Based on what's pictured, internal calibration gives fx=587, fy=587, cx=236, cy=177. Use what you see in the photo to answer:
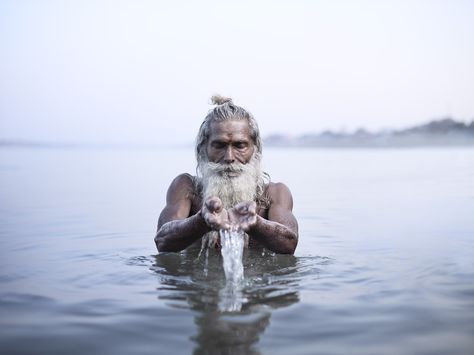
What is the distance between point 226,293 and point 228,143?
186cm

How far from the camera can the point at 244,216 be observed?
14.8 feet

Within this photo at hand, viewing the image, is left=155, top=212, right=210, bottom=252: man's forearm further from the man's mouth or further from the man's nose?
the man's nose

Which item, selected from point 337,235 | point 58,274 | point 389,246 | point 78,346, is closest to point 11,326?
point 78,346

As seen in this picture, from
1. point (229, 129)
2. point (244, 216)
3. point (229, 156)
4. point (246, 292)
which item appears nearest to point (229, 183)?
point (229, 156)

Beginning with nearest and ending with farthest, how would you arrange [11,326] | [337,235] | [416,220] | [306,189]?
[11,326]
[337,235]
[416,220]
[306,189]

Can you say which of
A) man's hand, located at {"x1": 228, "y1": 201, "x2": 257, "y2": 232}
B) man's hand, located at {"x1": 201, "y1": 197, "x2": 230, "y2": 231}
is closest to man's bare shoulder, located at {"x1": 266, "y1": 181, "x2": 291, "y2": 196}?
man's hand, located at {"x1": 228, "y1": 201, "x2": 257, "y2": 232}

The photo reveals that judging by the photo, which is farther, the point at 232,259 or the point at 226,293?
the point at 232,259

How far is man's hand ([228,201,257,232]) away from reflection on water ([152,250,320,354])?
43 centimetres

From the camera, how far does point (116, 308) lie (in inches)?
151

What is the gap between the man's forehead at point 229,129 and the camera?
5.55 metres

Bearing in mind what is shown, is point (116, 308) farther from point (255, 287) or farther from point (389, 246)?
point (389, 246)

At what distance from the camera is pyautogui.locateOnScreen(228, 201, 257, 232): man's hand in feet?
14.6

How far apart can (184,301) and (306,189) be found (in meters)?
10.5

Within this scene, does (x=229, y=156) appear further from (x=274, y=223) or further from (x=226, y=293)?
(x=226, y=293)
